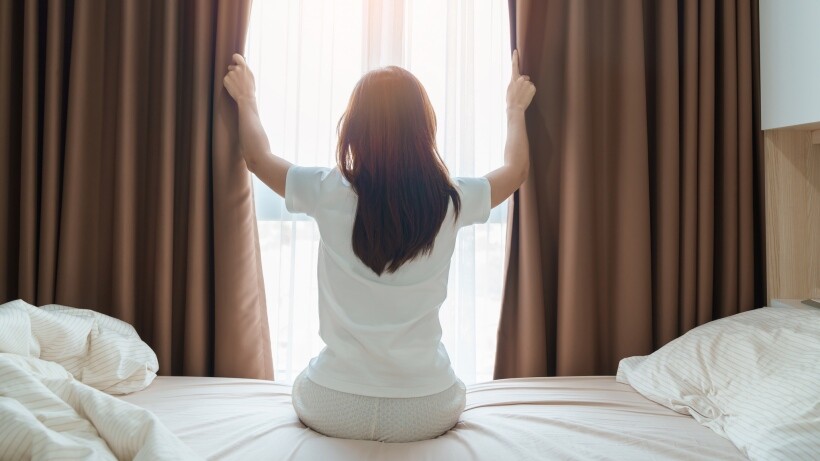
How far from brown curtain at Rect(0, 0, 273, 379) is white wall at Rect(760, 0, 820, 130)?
159 cm

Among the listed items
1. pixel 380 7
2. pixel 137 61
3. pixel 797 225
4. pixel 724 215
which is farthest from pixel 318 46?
pixel 797 225

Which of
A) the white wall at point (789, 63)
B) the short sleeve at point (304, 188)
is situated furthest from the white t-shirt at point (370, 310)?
the white wall at point (789, 63)

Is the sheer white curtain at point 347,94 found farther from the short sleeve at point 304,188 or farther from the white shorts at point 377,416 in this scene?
the white shorts at point 377,416

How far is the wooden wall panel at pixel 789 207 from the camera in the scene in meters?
2.10

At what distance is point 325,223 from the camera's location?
1.56 m

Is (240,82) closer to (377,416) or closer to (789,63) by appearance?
(377,416)

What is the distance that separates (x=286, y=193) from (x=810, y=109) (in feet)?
4.80

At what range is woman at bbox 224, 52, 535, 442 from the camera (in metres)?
1.48

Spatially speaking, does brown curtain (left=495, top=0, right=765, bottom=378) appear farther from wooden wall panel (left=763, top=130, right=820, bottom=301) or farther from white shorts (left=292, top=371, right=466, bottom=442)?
white shorts (left=292, top=371, right=466, bottom=442)

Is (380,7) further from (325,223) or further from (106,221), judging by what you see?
(106,221)

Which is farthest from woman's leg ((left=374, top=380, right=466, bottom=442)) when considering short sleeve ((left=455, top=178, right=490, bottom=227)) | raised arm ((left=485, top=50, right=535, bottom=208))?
raised arm ((left=485, top=50, right=535, bottom=208))

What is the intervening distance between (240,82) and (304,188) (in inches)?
21.6

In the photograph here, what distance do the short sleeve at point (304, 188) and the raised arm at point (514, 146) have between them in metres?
0.45

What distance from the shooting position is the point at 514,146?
6.23 feet
